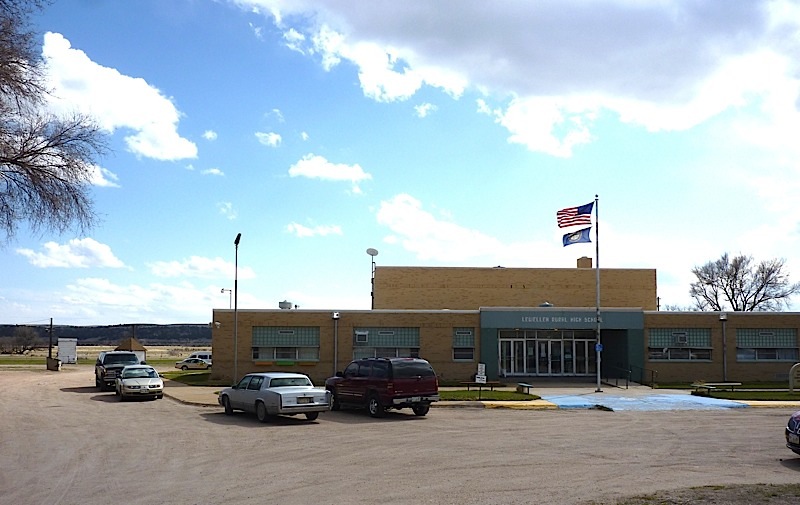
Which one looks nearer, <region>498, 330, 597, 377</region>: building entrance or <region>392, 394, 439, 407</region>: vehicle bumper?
<region>392, 394, 439, 407</region>: vehicle bumper

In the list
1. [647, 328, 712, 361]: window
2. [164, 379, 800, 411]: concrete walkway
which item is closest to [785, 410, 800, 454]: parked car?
[164, 379, 800, 411]: concrete walkway

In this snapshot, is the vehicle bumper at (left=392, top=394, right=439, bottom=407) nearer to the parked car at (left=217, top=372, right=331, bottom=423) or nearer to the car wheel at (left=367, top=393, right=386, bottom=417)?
the car wheel at (left=367, top=393, right=386, bottom=417)

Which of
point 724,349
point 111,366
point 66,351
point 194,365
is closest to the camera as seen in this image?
point 111,366

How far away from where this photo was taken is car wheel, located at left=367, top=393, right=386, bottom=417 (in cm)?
2388

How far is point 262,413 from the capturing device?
22484 mm

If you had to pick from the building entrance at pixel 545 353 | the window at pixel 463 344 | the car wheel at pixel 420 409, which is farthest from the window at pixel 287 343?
the car wheel at pixel 420 409

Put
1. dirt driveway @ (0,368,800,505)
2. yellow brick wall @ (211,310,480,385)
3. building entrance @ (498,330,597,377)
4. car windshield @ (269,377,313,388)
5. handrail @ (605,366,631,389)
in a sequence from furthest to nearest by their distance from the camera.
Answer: building entrance @ (498,330,597,377), yellow brick wall @ (211,310,480,385), handrail @ (605,366,631,389), car windshield @ (269,377,313,388), dirt driveway @ (0,368,800,505)

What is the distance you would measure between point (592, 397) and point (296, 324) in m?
16.2

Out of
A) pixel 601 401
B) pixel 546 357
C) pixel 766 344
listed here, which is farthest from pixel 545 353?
pixel 601 401

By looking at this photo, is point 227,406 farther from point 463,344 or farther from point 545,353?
point 545,353

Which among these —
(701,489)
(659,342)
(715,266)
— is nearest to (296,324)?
(659,342)

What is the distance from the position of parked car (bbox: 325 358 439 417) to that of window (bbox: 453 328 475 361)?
1602cm

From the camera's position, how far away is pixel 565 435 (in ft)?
63.7

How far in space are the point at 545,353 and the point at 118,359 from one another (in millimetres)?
22005
